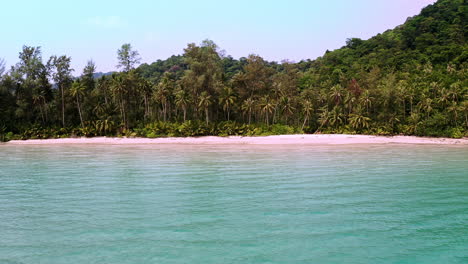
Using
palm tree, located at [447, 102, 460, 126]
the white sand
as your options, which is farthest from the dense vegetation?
the white sand

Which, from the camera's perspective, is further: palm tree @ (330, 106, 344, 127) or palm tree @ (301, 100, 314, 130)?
palm tree @ (301, 100, 314, 130)

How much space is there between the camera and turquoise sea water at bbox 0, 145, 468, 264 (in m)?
7.19

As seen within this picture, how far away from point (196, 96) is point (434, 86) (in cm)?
3714

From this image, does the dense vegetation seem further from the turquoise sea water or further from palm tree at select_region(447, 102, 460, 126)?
the turquoise sea water

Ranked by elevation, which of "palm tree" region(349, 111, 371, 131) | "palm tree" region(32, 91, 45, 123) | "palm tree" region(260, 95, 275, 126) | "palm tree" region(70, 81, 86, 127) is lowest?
"palm tree" region(349, 111, 371, 131)

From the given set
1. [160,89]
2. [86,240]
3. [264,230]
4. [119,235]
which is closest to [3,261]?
[86,240]

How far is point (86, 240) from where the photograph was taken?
798cm

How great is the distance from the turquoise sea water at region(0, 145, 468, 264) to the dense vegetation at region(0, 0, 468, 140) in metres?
39.8

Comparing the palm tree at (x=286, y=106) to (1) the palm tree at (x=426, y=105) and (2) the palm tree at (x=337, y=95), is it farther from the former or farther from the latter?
(1) the palm tree at (x=426, y=105)

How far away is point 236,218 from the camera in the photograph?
31.2 feet

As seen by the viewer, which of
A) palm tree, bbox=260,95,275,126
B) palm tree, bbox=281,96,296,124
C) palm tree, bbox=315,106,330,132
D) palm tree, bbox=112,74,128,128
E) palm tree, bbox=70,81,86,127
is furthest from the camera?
palm tree, bbox=281,96,296,124

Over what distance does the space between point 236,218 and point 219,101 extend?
54.0 metres

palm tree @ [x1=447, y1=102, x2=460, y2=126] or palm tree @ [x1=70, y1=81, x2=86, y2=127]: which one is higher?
palm tree @ [x1=70, y1=81, x2=86, y2=127]

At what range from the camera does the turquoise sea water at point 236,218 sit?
23.6 ft
